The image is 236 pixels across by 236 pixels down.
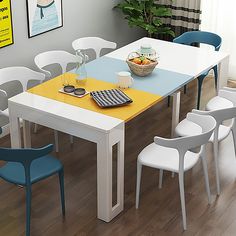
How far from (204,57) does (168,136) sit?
2.76 ft

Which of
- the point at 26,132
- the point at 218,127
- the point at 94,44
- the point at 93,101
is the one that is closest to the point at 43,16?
the point at 94,44

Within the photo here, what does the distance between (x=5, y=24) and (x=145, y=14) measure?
2049mm

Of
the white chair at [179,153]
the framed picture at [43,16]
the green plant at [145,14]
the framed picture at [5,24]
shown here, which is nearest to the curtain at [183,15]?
the green plant at [145,14]

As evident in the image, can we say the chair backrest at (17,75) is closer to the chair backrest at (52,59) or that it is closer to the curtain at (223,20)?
the chair backrest at (52,59)

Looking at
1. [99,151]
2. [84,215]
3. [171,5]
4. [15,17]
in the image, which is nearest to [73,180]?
[84,215]

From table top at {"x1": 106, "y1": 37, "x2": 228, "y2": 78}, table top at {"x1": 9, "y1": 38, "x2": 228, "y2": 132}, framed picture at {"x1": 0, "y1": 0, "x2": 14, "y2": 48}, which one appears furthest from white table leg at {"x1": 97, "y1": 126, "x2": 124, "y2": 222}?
framed picture at {"x1": 0, "y1": 0, "x2": 14, "y2": 48}

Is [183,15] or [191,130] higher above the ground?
[183,15]

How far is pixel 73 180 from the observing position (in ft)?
15.6

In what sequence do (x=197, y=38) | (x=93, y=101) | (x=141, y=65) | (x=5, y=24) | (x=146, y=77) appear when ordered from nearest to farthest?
1. (x=93, y=101)
2. (x=141, y=65)
3. (x=146, y=77)
4. (x=5, y=24)
5. (x=197, y=38)

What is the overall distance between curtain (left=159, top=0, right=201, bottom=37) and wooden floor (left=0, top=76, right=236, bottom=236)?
2.08m

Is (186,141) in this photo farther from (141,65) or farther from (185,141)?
(141,65)

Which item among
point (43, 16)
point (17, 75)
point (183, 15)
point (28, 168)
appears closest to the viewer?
point (28, 168)

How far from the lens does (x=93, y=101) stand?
4430 mm

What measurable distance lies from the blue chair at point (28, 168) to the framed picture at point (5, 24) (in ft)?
5.08
